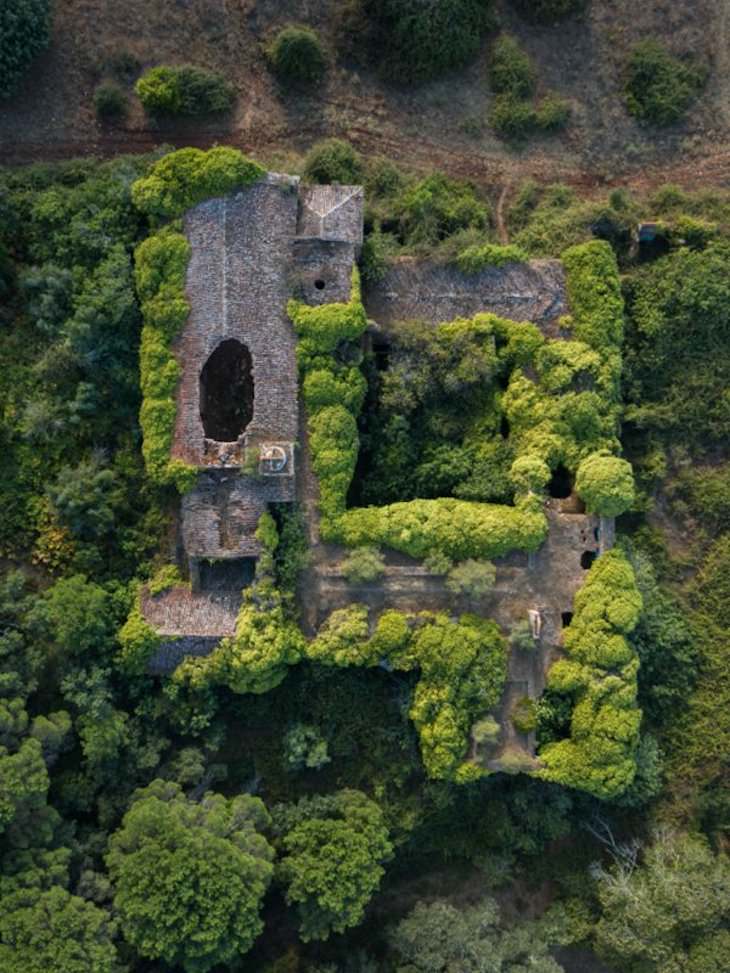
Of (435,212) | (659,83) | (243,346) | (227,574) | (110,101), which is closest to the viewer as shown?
(243,346)

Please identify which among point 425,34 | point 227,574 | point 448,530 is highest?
point 425,34

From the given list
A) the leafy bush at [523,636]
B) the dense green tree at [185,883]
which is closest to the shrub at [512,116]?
the leafy bush at [523,636]

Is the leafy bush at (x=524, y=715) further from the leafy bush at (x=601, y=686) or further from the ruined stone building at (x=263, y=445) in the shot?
the leafy bush at (x=601, y=686)

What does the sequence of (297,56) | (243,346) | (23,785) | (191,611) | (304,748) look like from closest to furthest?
(23,785) < (191,611) < (243,346) < (304,748) < (297,56)

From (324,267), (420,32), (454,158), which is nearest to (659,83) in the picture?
(454,158)

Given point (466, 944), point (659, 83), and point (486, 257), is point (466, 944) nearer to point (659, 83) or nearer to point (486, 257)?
point (486, 257)

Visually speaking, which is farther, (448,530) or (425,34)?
(425,34)
